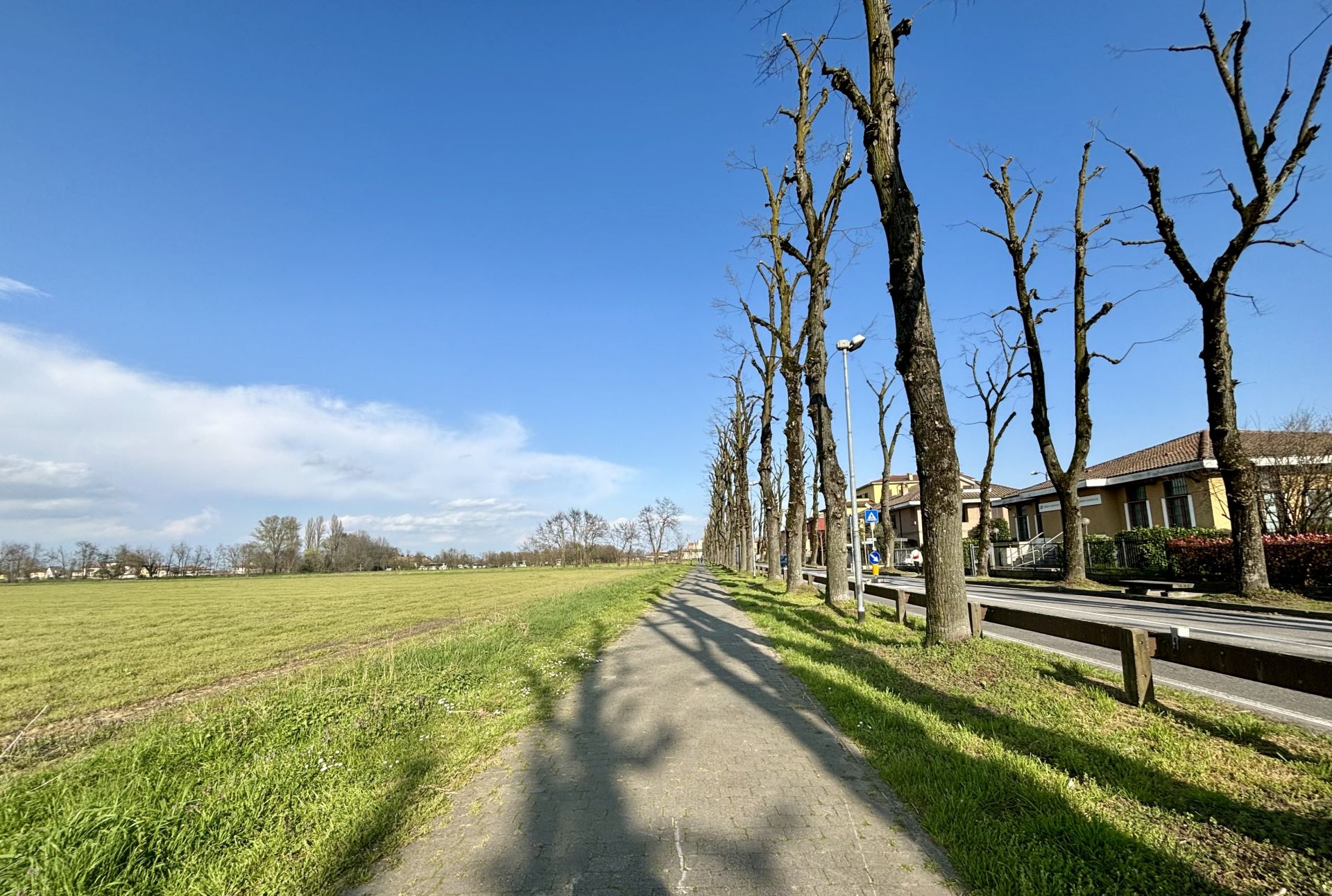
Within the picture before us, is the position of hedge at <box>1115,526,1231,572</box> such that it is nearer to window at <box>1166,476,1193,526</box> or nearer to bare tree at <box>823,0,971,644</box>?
window at <box>1166,476,1193,526</box>

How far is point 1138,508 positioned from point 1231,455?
1796cm

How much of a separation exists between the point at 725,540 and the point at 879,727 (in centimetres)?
5352

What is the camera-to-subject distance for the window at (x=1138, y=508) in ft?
95.9

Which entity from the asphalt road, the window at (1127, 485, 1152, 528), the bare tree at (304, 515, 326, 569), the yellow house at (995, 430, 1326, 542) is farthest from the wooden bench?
the bare tree at (304, 515, 326, 569)

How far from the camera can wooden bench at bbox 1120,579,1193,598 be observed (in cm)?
1705

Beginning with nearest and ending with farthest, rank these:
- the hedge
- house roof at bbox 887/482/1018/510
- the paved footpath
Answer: the paved footpath, the hedge, house roof at bbox 887/482/1018/510

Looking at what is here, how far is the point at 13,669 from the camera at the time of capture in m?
13.9

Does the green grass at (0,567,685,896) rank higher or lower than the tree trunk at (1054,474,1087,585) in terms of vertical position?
lower

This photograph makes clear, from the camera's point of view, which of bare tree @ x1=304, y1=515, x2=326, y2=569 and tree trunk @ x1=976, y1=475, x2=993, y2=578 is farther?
bare tree @ x1=304, y1=515, x2=326, y2=569

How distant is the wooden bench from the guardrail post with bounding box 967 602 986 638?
12550 millimetres

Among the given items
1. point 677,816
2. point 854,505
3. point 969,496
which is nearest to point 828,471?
point 854,505

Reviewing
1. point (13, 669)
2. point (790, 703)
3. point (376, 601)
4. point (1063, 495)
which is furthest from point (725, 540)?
point (790, 703)

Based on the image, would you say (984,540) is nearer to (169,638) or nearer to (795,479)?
(795,479)

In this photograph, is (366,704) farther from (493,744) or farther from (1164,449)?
(1164,449)
